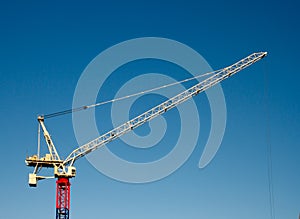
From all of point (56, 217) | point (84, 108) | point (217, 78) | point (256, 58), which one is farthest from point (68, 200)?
point (256, 58)

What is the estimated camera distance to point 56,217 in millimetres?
94938

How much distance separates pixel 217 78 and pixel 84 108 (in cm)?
3092

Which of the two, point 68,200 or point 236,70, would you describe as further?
point 236,70

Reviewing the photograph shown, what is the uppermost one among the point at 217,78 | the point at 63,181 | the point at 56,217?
the point at 217,78

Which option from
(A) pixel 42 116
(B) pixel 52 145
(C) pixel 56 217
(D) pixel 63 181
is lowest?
(C) pixel 56 217

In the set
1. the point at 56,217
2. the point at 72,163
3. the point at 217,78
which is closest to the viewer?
the point at 56,217

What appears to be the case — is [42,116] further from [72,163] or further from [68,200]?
[68,200]

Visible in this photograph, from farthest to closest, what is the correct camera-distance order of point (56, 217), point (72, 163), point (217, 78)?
point (217, 78), point (72, 163), point (56, 217)

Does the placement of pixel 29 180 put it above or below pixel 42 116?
below

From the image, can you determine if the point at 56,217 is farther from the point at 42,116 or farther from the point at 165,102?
the point at 165,102

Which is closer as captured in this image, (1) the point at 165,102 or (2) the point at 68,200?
(2) the point at 68,200

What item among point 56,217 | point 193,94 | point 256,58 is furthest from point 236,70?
point 56,217

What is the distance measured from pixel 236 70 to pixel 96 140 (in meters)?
36.4

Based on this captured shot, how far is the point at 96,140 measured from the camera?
102m
